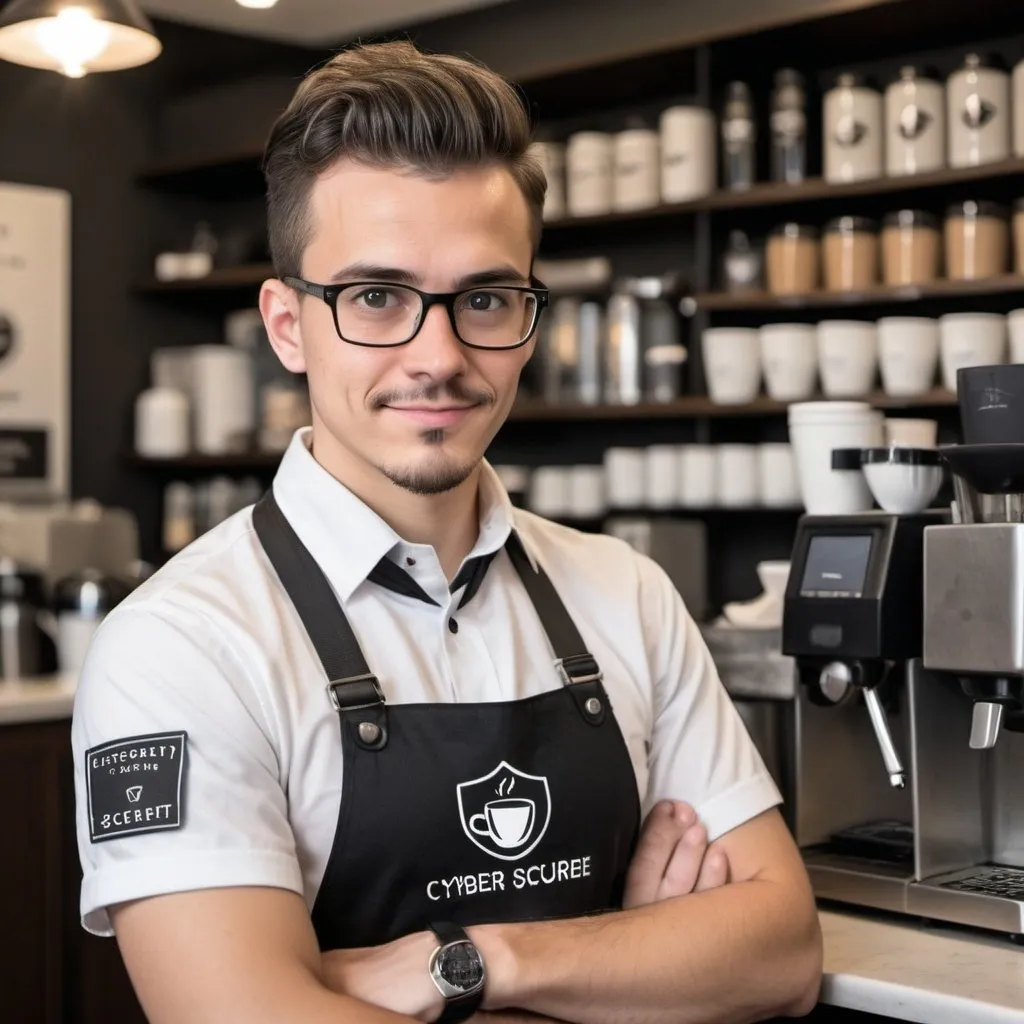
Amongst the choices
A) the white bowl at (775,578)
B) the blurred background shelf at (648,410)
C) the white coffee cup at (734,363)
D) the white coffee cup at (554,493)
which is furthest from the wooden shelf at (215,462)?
the white bowl at (775,578)

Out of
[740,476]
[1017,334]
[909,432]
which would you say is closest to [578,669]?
[909,432]

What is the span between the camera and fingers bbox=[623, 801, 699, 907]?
157cm

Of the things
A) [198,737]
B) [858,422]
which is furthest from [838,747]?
[198,737]

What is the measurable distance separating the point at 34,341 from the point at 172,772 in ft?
13.2

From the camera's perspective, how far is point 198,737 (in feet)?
4.34

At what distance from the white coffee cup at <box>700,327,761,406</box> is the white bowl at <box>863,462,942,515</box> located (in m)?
2.06

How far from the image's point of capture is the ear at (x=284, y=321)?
1.57 m

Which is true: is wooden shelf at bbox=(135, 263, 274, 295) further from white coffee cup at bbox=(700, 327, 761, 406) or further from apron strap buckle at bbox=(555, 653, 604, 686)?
apron strap buckle at bbox=(555, 653, 604, 686)

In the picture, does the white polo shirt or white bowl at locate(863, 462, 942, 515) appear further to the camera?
white bowl at locate(863, 462, 942, 515)

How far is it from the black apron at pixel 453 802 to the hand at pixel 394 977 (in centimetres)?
5

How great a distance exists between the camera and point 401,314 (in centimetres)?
147

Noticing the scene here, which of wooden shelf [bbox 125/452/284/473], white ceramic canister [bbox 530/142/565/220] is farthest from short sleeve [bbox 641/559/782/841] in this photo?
wooden shelf [bbox 125/452/284/473]

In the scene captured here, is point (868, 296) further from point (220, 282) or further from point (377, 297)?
point (377, 297)

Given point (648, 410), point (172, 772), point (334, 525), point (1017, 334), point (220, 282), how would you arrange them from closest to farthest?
point (172, 772) → point (334, 525) → point (1017, 334) → point (648, 410) → point (220, 282)
